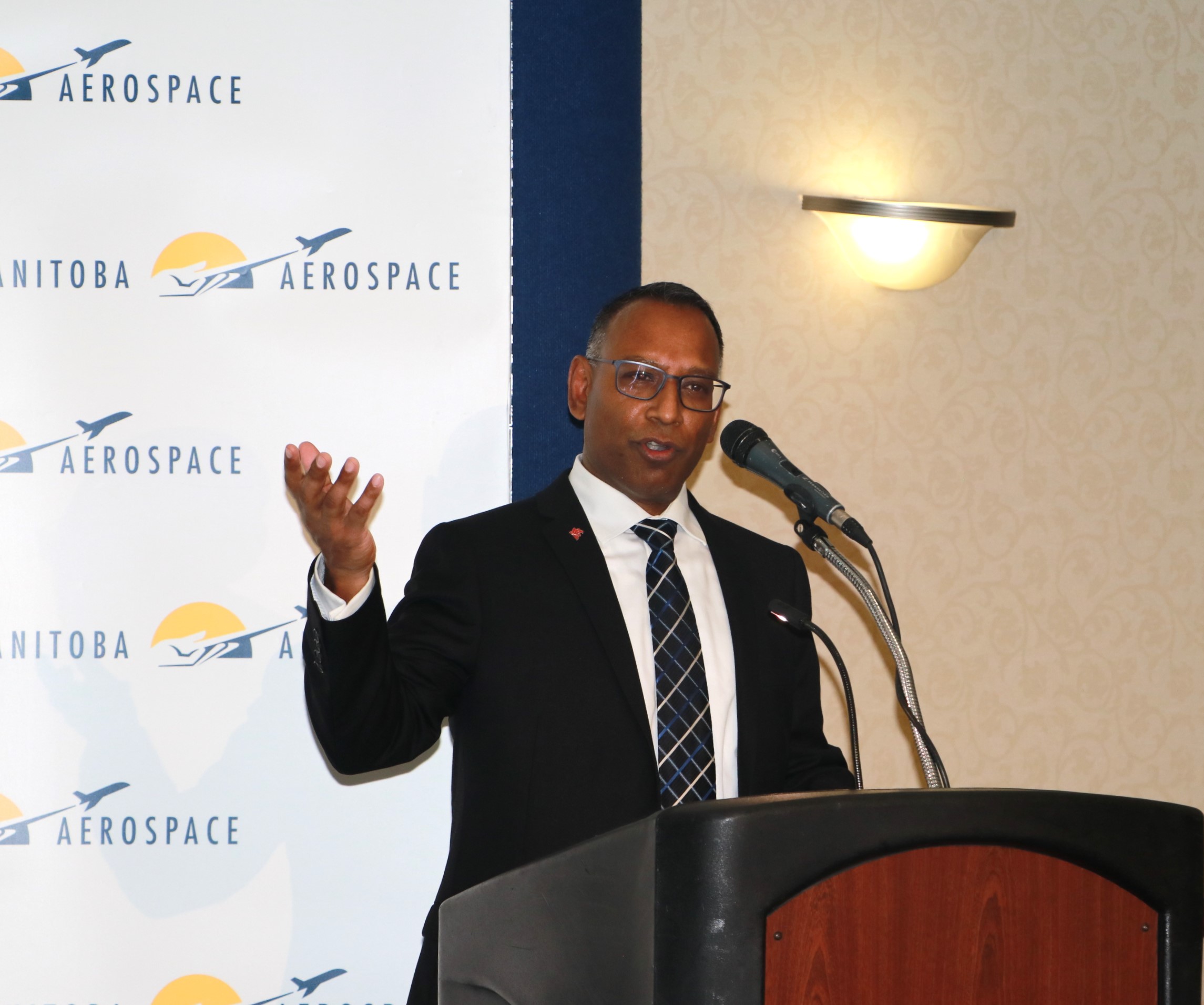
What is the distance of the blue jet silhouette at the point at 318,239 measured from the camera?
2287 millimetres

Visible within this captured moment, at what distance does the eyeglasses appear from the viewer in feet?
6.24

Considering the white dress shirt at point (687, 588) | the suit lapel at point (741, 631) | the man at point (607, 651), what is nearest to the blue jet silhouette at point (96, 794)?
the man at point (607, 651)

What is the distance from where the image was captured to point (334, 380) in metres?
2.28

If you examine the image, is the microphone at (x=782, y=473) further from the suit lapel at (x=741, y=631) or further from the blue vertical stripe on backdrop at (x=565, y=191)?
the blue vertical stripe on backdrop at (x=565, y=191)

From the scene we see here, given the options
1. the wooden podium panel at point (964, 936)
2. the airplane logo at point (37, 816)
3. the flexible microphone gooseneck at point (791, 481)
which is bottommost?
the airplane logo at point (37, 816)

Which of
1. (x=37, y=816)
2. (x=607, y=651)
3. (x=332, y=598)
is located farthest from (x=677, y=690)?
(x=37, y=816)

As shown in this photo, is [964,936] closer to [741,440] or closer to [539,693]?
[741,440]

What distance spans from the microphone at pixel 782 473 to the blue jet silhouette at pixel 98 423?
50.2 inches

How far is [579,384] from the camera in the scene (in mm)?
2061

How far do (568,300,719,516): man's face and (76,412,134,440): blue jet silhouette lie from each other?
0.93 metres

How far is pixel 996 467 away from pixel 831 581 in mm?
459

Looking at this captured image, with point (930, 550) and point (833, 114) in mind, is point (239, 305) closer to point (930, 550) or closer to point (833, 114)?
point (833, 114)

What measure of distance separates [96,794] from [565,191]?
58.8 inches

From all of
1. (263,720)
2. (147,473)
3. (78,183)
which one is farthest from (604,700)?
(78,183)
